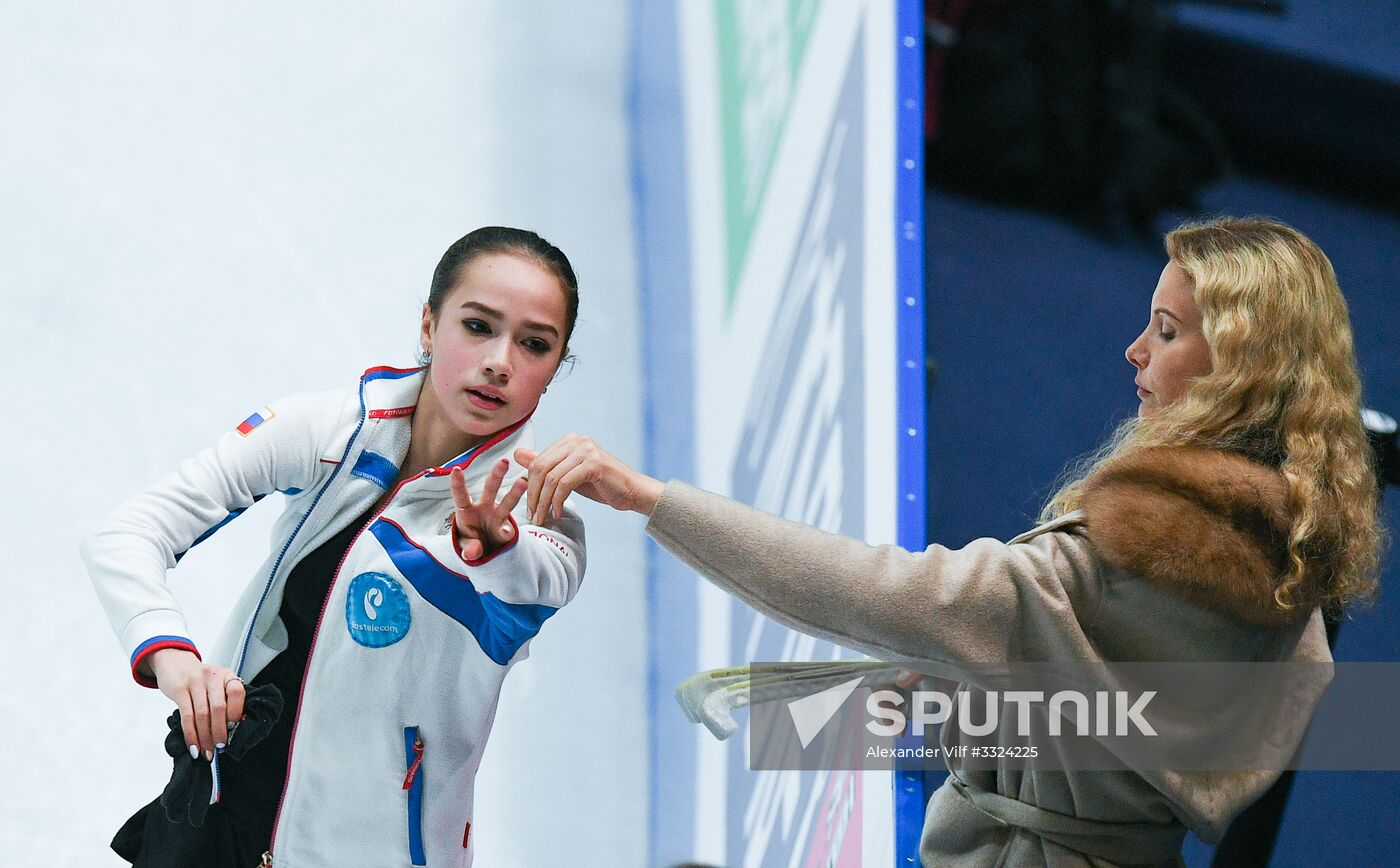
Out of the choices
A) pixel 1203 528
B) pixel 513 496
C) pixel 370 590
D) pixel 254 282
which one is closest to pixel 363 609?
pixel 370 590

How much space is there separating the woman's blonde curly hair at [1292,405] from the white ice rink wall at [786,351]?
0.84 metres

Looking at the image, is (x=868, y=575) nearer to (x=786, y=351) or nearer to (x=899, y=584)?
(x=899, y=584)

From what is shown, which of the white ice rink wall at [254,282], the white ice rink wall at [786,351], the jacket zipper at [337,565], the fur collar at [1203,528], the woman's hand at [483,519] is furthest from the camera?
the white ice rink wall at [254,282]

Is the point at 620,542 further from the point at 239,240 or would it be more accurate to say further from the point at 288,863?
the point at 288,863

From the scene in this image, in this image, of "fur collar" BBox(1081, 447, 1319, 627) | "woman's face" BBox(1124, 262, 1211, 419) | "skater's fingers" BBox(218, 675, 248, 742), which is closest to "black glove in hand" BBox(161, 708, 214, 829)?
"skater's fingers" BBox(218, 675, 248, 742)

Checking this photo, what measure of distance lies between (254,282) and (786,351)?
1.52 metres

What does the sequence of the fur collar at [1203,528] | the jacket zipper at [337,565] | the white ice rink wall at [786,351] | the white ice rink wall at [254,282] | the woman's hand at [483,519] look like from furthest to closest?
the white ice rink wall at [254,282]
the white ice rink wall at [786,351]
the jacket zipper at [337,565]
the fur collar at [1203,528]
the woman's hand at [483,519]

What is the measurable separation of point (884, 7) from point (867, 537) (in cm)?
108

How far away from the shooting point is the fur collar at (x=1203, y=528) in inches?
68.2

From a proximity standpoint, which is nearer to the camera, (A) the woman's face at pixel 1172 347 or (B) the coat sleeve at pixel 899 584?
(B) the coat sleeve at pixel 899 584

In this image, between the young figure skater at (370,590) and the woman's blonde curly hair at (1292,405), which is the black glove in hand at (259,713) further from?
the woman's blonde curly hair at (1292,405)

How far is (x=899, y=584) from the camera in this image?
1.75 meters

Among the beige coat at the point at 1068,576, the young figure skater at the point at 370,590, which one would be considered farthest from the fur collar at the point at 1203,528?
the young figure skater at the point at 370,590

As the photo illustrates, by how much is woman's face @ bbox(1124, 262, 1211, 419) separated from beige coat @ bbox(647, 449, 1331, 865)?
0.17 metres
